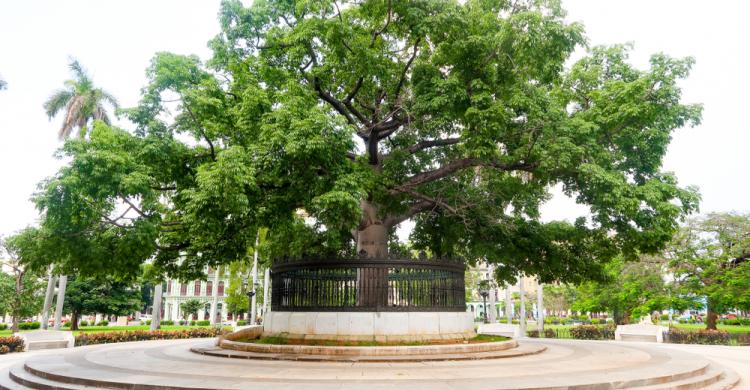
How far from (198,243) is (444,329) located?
851 cm

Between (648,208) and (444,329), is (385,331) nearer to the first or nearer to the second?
(444,329)

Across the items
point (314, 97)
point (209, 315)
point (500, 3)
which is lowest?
point (209, 315)

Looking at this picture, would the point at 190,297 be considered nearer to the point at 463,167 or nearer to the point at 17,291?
the point at 17,291

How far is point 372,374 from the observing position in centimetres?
982

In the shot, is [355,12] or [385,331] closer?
[385,331]

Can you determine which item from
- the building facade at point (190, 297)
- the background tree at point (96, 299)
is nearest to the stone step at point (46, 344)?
the background tree at point (96, 299)

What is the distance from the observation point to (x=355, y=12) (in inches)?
627

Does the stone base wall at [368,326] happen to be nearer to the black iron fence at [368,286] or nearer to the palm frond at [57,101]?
the black iron fence at [368,286]

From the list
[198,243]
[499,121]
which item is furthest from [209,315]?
[499,121]

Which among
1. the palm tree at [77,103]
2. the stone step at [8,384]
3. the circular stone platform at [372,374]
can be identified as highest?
the palm tree at [77,103]

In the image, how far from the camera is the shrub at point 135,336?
22.7 m

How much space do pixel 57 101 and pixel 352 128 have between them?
86.4ft

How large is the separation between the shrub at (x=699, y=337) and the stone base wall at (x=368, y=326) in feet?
53.3

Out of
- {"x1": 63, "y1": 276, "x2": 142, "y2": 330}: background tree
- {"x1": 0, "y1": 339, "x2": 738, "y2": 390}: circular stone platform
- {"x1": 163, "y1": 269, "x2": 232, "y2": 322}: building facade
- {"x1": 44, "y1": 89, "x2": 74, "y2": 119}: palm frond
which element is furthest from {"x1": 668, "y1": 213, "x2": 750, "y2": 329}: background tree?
{"x1": 163, "y1": 269, "x2": 232, "y2": 322}: building facade
